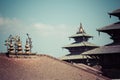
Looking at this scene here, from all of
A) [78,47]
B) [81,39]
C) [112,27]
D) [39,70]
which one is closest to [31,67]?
[39,70]

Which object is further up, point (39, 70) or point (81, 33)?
point (81, 33)

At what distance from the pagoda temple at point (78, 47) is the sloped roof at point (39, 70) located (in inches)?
884

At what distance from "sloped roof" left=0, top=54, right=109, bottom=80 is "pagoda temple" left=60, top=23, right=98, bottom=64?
73.7 ft

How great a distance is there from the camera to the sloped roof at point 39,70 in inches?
814

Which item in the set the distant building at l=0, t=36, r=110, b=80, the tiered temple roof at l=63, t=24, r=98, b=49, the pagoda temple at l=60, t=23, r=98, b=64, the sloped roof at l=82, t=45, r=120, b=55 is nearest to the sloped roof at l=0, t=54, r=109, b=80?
the distant building at l=0, t=36, r=110, b=80

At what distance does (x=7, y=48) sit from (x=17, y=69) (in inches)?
91.7

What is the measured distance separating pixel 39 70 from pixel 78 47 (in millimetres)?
28143

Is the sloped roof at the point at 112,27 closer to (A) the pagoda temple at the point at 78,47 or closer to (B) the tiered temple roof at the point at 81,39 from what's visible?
(A) the pagoda temple at the point at 78,47

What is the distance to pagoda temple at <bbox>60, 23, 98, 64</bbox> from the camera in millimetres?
47531

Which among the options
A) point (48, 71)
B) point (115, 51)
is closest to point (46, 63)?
point (48, 71)

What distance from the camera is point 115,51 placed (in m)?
27.1

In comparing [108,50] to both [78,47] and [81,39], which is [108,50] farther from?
[81,39]

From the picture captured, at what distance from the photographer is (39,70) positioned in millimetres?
22234

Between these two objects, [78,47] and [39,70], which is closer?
[39,70]
